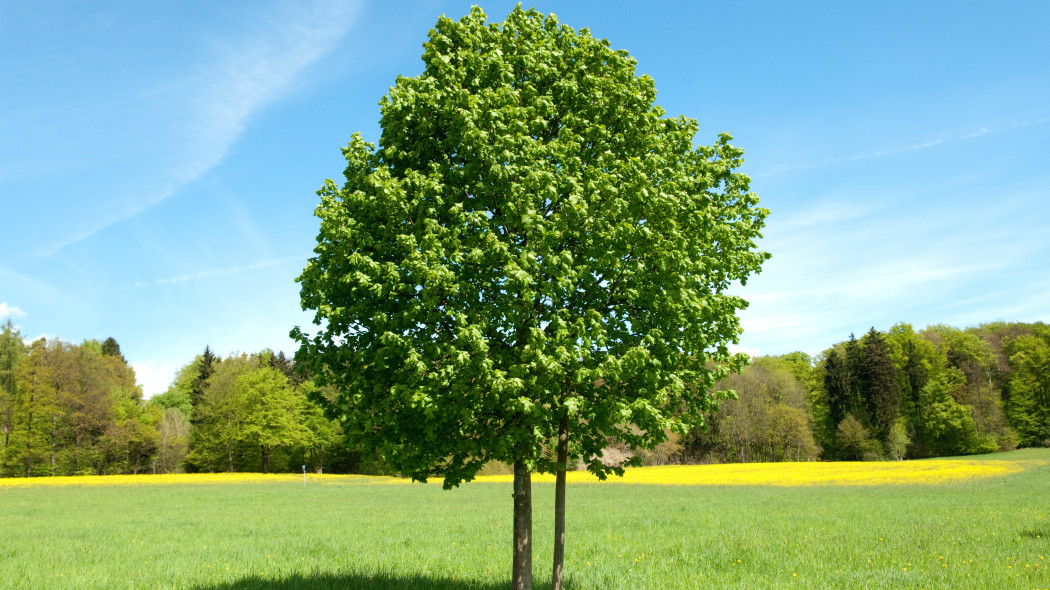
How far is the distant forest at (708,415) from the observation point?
71.8 m

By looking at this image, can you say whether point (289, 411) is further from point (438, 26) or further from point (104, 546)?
point (438, 26)

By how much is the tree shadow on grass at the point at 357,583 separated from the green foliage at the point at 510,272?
3570mm

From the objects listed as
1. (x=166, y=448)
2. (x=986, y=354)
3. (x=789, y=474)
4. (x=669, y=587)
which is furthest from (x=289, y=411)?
(x=986, y=354)

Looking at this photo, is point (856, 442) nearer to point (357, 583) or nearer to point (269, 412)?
Result: point (269, 412)

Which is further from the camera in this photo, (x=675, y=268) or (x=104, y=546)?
(x=104, y=546)

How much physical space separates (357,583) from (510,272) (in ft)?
25.6

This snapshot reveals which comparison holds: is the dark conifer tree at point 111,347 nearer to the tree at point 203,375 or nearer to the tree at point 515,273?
the tree at point 203,375

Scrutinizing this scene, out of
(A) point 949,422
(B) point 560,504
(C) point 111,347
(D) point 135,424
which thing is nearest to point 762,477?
(A) point 949,422

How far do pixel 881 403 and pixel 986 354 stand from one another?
20421 millimetres

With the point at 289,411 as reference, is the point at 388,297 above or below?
above

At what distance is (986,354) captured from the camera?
87.2m

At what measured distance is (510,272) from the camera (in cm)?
769

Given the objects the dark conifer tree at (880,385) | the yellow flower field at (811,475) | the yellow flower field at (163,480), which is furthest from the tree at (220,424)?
the dark conifer tree at (880,385)

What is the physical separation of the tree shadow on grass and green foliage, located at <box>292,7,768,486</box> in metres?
3.57
